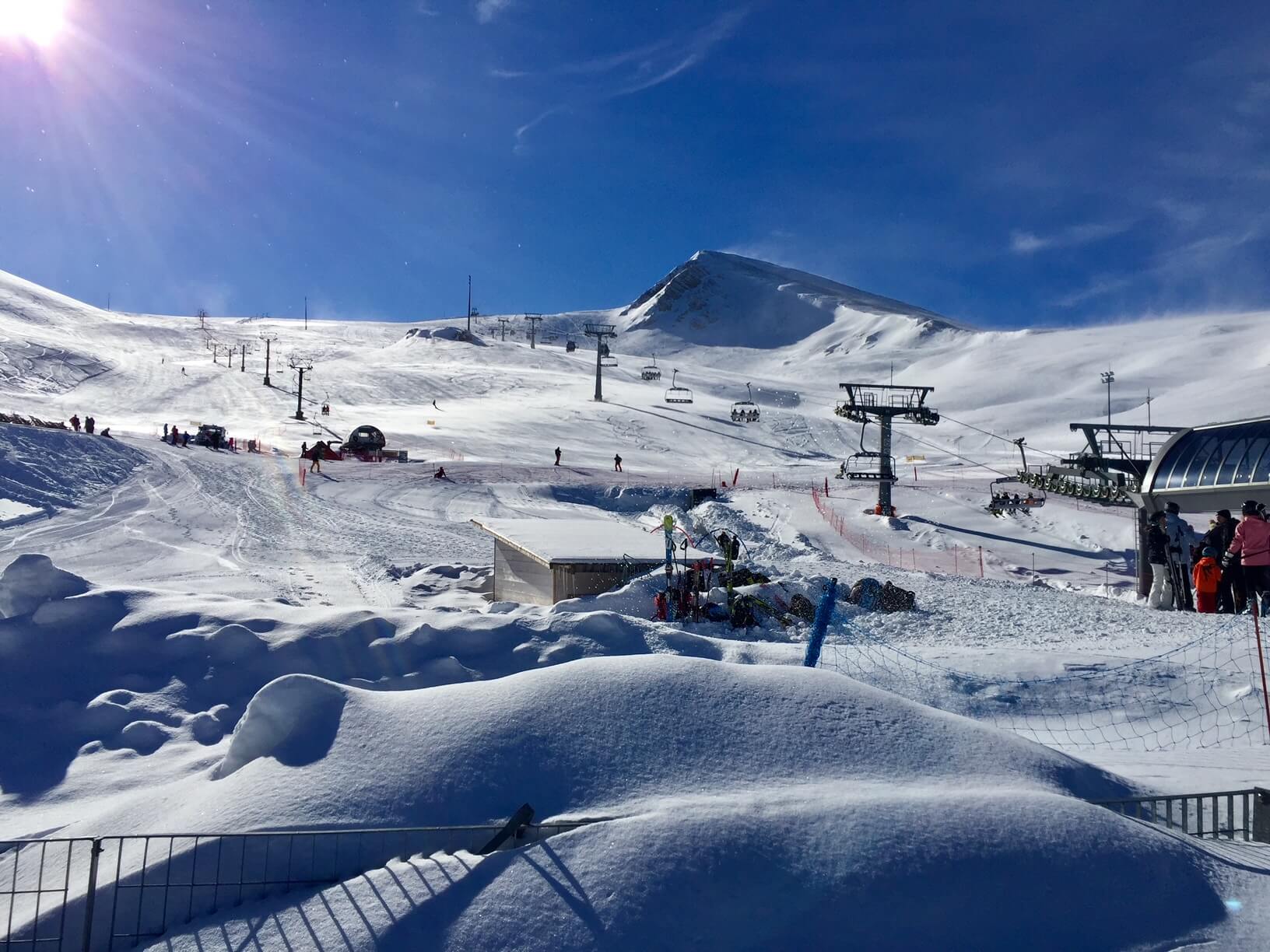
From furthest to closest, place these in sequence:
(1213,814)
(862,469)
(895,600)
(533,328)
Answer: (533,328) → (862,469) → (895,600) → (1213,814)

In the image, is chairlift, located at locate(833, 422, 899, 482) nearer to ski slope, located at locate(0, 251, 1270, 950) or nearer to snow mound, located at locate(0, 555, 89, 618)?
ski slope, located at locate(0, 251, 1270, 950)

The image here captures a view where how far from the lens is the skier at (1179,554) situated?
42.5 feet

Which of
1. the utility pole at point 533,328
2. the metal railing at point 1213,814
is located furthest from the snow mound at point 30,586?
the utility pole at point 533,328

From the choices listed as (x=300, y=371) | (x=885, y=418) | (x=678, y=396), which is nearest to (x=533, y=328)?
(x=678, y=396)

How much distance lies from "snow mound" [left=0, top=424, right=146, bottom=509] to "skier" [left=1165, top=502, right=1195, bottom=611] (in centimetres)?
2427

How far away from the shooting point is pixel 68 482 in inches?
1016

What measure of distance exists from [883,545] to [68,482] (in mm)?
22147

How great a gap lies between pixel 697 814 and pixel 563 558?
29.8ft

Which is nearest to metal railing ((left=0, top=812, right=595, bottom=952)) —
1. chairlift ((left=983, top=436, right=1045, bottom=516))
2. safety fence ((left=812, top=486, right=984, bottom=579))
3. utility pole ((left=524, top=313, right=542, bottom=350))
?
safety fence ((left=812, top=486, right=984, bottom=579))

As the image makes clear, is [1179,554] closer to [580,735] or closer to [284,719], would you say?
[580,735]

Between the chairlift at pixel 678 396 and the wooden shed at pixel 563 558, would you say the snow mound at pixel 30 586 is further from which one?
the chairlift at pixel 678 396

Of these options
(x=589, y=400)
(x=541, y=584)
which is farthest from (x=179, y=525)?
(x=589, y=400)

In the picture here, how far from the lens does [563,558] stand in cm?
1345

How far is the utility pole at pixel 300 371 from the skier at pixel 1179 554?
47182 millimetres
